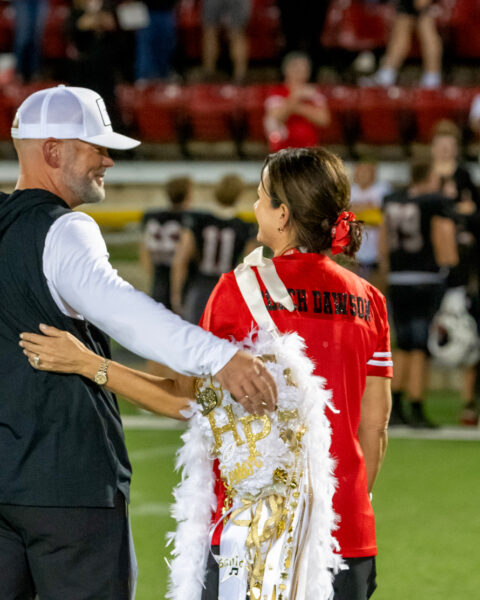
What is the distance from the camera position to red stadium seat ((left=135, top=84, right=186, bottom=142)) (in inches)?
604

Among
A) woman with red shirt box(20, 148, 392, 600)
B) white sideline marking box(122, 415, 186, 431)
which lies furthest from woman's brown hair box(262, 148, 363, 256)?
white sideline marking box(122, 415, 186, 431)

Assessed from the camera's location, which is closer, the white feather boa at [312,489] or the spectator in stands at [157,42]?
the white feather boa at [312,489]

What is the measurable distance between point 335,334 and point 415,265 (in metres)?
6.04

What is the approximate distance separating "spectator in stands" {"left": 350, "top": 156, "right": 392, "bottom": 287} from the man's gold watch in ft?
A: 25.3

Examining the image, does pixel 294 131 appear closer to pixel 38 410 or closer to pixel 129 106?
pixel 129 106

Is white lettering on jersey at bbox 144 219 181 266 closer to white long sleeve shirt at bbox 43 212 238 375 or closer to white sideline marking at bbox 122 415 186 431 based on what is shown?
white sideline marking at bbox 122 415 186 431

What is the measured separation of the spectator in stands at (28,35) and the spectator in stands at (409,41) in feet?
16.3

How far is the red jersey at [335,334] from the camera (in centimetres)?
281

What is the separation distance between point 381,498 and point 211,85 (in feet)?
32.8

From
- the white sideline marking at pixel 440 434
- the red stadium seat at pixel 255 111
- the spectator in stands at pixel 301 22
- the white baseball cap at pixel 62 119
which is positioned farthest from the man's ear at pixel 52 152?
the spectator in stands at pixel 301 22

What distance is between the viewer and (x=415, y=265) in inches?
346

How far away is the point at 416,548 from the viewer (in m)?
5.73

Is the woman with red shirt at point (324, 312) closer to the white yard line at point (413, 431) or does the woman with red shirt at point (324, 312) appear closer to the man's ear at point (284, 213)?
the man's ear at point (284, 213)

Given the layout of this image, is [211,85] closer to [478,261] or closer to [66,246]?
[478,261]
